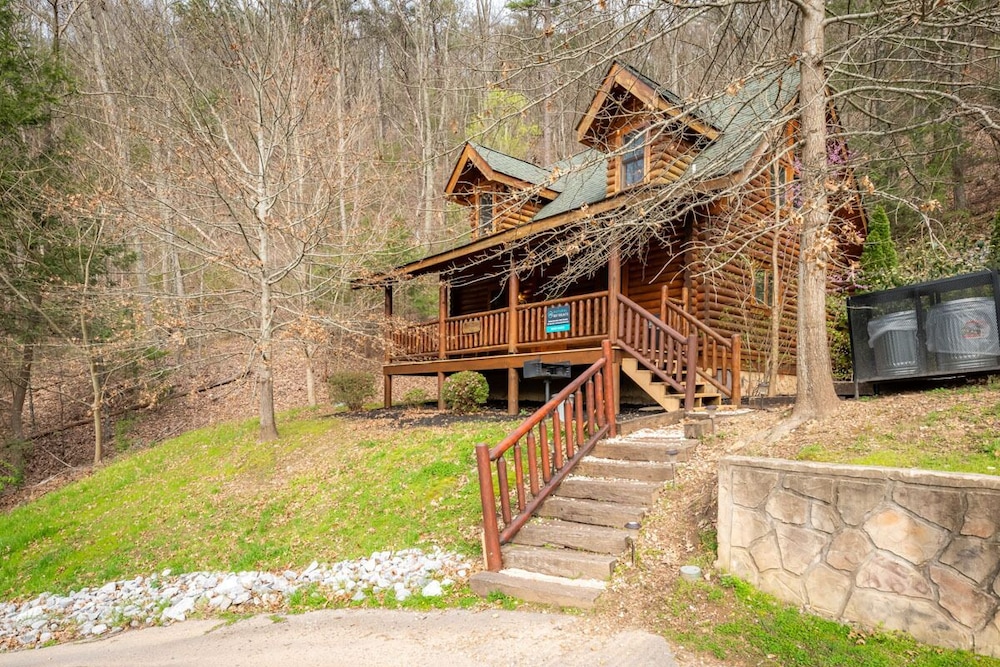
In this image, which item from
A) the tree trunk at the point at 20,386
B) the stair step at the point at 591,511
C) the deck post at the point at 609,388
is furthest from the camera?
→ the tree trunk at the point at 20,386

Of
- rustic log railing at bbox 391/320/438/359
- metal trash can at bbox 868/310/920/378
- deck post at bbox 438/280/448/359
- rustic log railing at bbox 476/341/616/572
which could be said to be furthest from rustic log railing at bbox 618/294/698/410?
rustic log railing at bbox 391/320/438/359

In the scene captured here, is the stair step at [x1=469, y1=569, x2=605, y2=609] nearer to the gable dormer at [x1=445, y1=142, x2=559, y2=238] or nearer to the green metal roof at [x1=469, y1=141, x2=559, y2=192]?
the gable dormer at [x1=445, y1=142, x2=559, y2=238]

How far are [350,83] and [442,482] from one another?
66.4ft

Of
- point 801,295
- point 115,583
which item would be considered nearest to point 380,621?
point 115,583

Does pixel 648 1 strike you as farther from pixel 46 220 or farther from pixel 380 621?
pixel 46 220

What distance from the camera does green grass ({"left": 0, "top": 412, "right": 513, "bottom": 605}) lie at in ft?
22.2

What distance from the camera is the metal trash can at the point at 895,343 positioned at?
729cm

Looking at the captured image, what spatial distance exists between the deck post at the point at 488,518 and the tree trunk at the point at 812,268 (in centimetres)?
366

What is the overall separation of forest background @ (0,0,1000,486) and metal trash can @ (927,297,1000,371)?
30.1 inches

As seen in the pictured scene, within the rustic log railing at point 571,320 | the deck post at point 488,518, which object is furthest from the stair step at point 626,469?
the rustic log railing at point 571,320

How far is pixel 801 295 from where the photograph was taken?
6738 mm

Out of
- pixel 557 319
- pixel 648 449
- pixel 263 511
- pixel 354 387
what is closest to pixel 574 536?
pixel 648 449

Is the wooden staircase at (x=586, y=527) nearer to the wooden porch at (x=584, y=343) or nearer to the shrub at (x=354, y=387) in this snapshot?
the wooden porch at (x=584, y=343)

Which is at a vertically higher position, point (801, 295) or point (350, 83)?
point (350, 83)
